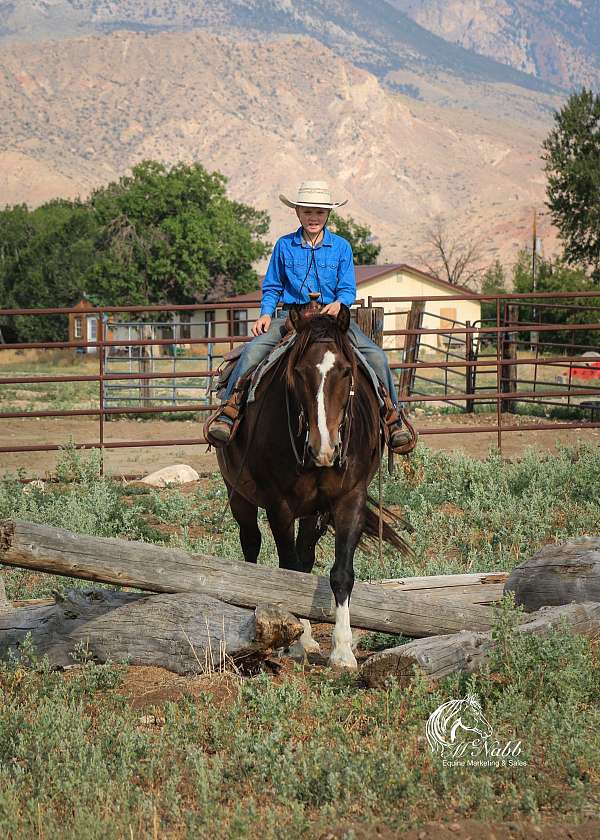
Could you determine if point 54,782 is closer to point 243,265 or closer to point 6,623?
point 6,623

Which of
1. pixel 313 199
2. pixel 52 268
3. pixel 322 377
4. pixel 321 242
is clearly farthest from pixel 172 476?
pixel 52 268

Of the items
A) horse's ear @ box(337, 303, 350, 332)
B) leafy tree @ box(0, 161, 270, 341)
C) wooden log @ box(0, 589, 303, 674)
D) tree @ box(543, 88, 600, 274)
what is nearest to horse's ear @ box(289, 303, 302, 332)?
horse's ear @ box(337, 303, 350, 332)

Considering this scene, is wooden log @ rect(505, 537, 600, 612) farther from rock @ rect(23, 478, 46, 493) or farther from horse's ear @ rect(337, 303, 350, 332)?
rock @ rect(23, 478, 46, 493)

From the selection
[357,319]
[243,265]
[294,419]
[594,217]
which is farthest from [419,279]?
[294,419]

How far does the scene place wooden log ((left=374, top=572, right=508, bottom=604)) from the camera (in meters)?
6.39

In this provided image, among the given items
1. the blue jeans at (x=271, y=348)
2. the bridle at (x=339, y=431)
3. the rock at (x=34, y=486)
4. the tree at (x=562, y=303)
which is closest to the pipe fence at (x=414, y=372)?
the tree at (x=562, y=303)

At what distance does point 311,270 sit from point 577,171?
35.4 m

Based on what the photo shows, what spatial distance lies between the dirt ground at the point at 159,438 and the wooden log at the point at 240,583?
24.5 ft

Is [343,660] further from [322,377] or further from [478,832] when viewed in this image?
[478,832]

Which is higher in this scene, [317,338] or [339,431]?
[317,338]

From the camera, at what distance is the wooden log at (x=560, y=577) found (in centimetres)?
604

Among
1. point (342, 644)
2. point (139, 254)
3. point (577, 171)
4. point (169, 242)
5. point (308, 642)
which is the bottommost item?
point (308, 642)

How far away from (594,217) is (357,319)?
1264 inches

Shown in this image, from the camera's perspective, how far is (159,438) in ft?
56.6
